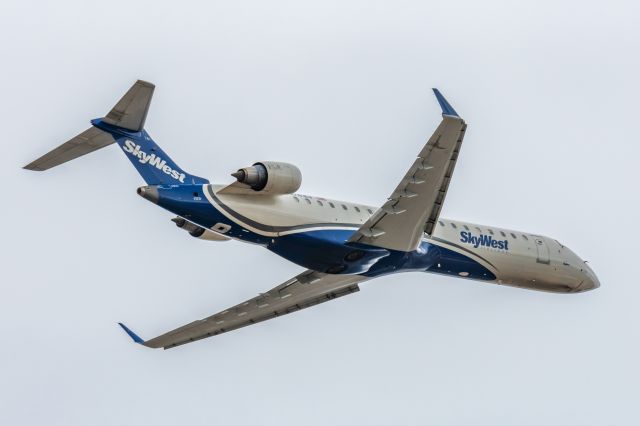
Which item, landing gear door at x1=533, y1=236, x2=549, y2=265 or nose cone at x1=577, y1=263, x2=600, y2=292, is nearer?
landing gear door at x1=533, y1=236, x2=549, y2=265

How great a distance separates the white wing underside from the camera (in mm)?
33625

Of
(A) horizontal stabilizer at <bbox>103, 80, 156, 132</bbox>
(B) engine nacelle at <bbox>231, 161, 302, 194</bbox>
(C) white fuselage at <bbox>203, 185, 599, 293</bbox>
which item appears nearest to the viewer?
(A) horizontal stabilizer at <bbox>103, 80, 156, 132</bbox>

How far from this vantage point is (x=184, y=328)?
1673 inches

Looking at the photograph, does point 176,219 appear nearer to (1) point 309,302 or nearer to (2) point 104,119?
(2) point 104,119

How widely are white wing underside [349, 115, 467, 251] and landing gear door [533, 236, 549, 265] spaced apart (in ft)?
20.5

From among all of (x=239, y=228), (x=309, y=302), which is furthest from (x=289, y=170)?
(x=309, y=302)

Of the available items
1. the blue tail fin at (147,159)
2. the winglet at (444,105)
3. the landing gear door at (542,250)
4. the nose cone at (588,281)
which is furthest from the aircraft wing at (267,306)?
the winglet at (444,105)

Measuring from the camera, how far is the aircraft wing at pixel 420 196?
109 ft

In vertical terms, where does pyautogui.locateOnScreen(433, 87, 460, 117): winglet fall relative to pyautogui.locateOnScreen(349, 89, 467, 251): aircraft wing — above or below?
above

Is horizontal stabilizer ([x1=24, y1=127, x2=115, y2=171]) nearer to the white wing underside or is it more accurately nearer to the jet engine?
the jet engine

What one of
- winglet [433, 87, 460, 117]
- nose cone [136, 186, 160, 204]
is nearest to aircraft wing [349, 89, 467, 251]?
winglet [433, 87, 460, 117]

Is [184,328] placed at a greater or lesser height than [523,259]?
lesser

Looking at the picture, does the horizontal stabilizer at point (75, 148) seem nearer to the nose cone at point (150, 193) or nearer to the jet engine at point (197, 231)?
the nose cone at point (150, 193)

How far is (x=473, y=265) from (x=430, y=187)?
250 inches
